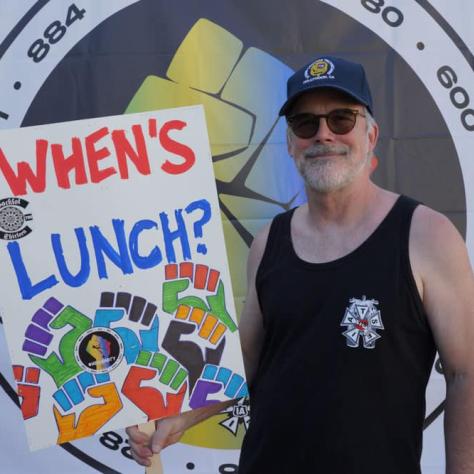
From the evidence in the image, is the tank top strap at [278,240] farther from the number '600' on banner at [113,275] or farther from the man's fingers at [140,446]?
the man's fingers at [140,446]

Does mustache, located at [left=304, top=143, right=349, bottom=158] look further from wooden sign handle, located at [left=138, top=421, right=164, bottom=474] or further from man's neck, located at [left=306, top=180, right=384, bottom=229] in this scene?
wooden sign handle, located at [left=138, top=421, right=164, bottom=474]

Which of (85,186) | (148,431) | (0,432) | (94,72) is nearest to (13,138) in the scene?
(85,186)

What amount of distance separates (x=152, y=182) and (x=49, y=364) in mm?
392

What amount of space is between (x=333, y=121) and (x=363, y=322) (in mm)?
387

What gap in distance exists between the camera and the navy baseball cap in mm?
1418

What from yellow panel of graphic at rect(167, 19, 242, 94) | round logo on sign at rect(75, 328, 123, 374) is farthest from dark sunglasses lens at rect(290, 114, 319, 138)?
yellow panel of graphic at rect(167, 19, 242, 94)

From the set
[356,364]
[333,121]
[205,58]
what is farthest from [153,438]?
[205,58]

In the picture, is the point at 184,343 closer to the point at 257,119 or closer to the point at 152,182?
the point at 152,182

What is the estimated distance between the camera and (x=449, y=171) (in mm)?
2389

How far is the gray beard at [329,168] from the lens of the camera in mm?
1424

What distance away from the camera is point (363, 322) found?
1.31m

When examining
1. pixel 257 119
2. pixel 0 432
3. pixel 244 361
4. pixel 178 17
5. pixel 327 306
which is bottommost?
pixel 0 432

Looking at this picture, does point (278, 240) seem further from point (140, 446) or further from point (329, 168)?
point (140, 446)

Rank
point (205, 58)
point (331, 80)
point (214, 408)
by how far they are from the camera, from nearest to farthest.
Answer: point (331, 80)
point (214, 408)
point (205, 58)
